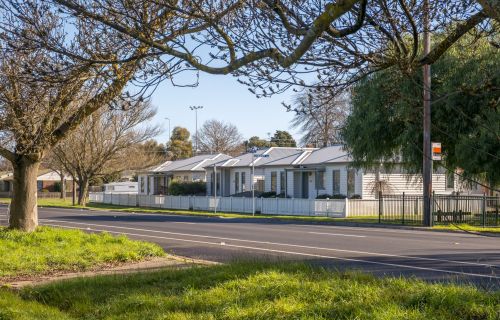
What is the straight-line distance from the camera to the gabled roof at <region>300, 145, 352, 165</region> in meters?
42.1

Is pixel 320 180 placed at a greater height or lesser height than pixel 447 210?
greater

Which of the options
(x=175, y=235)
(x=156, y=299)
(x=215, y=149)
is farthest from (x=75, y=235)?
(x=215, y=149)

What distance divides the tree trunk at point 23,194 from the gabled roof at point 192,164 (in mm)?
39565

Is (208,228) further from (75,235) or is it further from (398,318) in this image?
(398,318)

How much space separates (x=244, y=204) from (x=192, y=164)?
59.3ft

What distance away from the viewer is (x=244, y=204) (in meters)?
42.7

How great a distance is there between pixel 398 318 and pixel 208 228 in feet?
64.4

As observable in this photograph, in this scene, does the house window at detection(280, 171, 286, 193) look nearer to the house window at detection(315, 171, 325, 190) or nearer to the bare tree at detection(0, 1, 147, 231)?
the house window at detection(315, 171, 325, 190)

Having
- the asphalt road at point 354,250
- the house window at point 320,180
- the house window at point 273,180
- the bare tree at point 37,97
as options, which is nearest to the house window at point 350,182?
the house window at point 320,180

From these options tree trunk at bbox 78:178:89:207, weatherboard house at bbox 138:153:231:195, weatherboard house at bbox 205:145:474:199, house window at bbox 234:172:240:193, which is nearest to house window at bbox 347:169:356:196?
weatherboard house at bbox 205:145:474:199

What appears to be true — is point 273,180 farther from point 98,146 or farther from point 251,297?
point 251,297

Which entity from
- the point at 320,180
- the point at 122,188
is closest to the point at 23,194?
the point at 320,180

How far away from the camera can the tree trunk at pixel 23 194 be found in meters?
16.8

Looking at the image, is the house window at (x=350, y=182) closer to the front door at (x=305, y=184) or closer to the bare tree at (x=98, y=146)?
the front door at (x=305, y=184)
